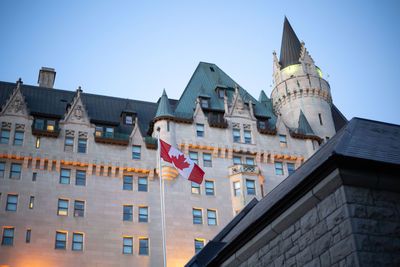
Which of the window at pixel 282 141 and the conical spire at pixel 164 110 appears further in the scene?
A: the window at pixel 282 141

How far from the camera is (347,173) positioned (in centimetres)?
1277

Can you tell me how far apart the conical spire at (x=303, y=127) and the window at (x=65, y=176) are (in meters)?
25.0

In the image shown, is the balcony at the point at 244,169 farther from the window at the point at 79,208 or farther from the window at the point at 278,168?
the window at the point at 79,208

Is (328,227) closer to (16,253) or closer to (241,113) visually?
(16,253)

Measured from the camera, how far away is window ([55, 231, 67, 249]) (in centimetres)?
4571

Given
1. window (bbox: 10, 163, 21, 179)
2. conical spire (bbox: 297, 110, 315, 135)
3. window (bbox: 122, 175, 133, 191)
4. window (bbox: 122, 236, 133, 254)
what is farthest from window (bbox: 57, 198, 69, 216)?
conical spire (bbox: 297, 110, 315, 135)

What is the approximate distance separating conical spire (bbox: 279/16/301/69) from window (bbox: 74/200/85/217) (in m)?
31.6

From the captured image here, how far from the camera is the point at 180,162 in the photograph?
126 feet

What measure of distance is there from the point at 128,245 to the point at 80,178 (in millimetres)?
7981

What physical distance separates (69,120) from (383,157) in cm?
4293

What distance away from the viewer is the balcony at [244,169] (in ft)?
173

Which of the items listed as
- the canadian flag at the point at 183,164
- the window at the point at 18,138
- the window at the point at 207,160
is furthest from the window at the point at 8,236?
the window at the point at 207,160

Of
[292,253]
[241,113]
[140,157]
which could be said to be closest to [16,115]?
[140,157]

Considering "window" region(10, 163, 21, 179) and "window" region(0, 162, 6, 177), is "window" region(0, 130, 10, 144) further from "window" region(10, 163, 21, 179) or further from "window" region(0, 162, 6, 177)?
"window" region(10, 163, 21, 179)
